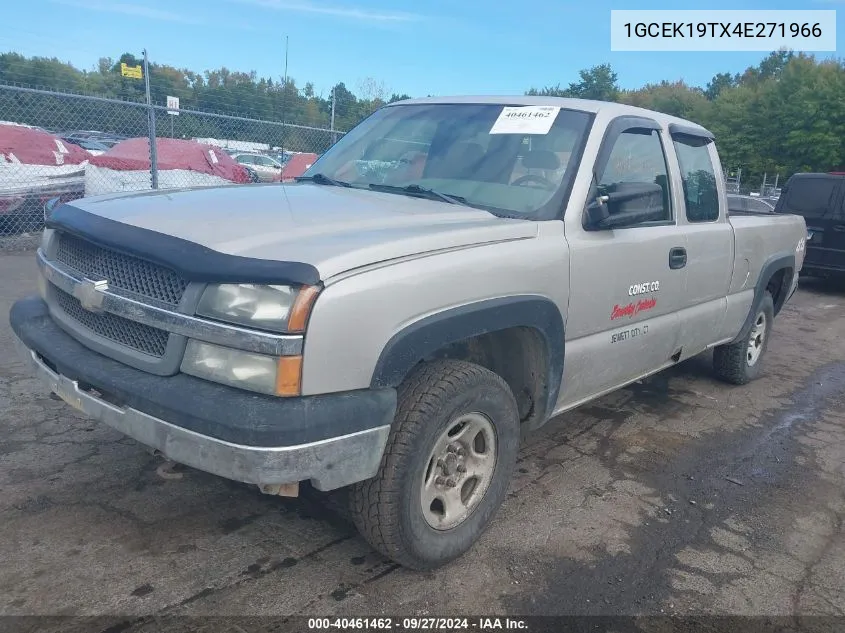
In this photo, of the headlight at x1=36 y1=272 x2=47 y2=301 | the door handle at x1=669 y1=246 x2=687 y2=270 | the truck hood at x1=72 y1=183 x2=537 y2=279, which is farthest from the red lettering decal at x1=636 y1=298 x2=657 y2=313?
the headlight at x1=36 y1=272 x2=47 y2=301

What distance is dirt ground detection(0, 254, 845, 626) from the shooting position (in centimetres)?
270

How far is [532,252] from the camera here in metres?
3.06

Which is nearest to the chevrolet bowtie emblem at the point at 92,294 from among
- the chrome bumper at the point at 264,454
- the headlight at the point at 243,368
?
the chrome bumper at the point at 264,454

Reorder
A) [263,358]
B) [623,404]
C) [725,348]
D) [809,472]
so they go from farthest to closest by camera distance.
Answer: [725,348] < [623,404] < [809,472] < [263,358]

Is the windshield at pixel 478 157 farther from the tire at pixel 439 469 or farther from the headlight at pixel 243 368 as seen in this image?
the headlight at pixel 243 368

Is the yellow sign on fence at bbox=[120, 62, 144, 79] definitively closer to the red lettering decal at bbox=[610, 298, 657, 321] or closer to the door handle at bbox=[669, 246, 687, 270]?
the door handle at bbox=[669, 246, 687, 270]

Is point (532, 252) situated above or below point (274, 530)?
above

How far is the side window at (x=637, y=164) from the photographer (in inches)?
145

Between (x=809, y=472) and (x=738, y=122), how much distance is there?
138 ft

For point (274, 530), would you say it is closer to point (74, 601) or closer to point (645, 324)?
point (74, 601)

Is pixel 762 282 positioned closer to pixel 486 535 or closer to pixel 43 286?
pixel 486 535

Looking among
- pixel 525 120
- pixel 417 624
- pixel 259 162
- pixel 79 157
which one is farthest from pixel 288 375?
pixel 259 162

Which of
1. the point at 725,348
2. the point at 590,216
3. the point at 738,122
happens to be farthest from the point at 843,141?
the point at 590,216

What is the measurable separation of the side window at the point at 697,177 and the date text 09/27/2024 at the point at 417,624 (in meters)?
2.77
